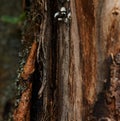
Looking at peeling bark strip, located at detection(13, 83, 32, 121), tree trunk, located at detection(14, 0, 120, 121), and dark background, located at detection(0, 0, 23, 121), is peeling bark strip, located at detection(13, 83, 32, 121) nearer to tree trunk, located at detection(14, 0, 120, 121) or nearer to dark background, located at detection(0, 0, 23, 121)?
tree trunk, located at detection(14, 0, 120, 121)

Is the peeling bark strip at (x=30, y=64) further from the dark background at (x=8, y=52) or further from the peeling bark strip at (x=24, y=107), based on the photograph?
the dark background at (x=8, y=52)

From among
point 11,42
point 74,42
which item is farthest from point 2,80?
point 74,42

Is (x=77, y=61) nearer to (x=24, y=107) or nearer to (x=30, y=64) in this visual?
(x=30, y=64)

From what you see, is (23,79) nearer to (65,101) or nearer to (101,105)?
(65,101)

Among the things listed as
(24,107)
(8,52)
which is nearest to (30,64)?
(24,107)

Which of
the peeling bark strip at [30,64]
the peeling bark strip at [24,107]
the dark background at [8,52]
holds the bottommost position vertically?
the peeling bark strip at [24,107]

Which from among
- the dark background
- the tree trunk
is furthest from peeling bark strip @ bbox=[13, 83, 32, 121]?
the dark background

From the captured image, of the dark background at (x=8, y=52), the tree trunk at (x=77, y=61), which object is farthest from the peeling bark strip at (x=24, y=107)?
the dark background at (x=8, y=52)
